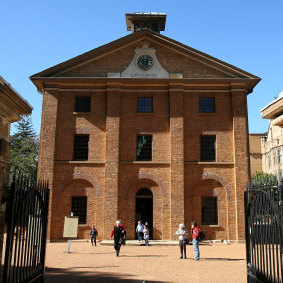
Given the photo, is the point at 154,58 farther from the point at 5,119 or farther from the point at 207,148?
the point at 5,119

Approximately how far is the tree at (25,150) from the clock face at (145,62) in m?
14.8

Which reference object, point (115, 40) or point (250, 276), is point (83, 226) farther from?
point (250, 276)

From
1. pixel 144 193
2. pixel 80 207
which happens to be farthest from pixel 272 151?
pixel 80 207

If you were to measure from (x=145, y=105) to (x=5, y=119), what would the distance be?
17386 millimetres

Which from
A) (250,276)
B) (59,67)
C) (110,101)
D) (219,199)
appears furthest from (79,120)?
(250,276)

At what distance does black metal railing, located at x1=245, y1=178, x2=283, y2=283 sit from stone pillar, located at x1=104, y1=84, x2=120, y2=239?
553 inches

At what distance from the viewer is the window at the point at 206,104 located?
23.0m

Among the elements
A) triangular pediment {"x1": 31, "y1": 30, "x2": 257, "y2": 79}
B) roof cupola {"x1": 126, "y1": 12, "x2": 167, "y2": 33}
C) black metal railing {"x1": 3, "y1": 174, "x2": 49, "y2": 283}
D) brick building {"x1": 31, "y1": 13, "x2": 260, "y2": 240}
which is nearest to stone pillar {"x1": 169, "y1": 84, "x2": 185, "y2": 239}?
brick building {"x1": 31, "y1": 13, "x2": 260, "y2": 240}

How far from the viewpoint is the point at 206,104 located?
23.1 metres

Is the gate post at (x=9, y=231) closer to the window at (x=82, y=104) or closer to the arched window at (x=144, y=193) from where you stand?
the arched window at (x=144, y=193)

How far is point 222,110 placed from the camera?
74.7 ft

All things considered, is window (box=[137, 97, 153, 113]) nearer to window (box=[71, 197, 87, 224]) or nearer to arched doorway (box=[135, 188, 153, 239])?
arched doorway (box=[135, 188, 153, 239])

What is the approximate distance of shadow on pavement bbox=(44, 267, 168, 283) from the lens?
1010 cm

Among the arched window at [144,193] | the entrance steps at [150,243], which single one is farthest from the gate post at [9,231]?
A: the arched window at [144,193]
